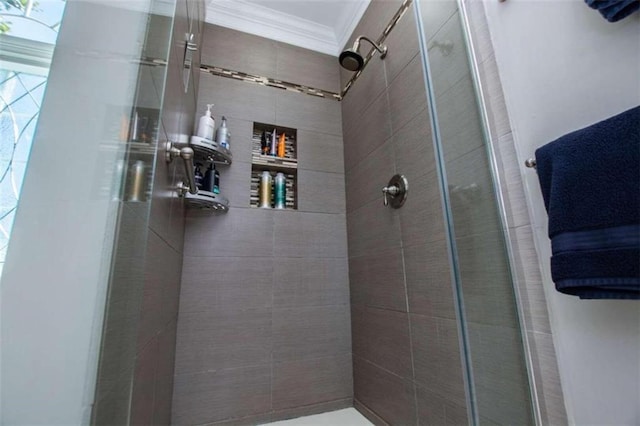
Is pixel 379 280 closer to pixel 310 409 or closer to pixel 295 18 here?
pixel 310 409

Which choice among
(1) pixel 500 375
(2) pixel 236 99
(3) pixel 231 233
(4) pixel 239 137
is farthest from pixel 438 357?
(2) pixel 236 99

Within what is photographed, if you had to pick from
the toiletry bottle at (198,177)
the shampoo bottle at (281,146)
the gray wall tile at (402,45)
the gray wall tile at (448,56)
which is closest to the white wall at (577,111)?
the gray wall tile at (448,56)

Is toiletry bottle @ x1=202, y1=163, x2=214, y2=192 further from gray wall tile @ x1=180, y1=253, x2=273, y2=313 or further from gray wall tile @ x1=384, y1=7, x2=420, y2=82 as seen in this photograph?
gray wall tile @ x1=384, y1=7, x2=420, y2=82

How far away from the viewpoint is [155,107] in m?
0.71

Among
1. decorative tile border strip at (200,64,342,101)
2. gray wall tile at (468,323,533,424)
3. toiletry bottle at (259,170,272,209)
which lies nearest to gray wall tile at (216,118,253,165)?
toiletry bottle at (259,170,272,209)

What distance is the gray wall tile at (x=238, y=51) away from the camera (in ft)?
5.61

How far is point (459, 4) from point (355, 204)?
1031mm

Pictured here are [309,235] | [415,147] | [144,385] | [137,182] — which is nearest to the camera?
[137,182]

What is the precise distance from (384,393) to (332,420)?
0.34 meters

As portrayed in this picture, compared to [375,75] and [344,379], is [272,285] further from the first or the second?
[375,75]

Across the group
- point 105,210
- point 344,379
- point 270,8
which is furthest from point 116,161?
point 270,8

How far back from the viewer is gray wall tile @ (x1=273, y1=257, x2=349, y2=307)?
5.08 feet

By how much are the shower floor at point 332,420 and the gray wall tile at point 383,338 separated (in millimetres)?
290

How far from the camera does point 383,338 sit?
135 cm
